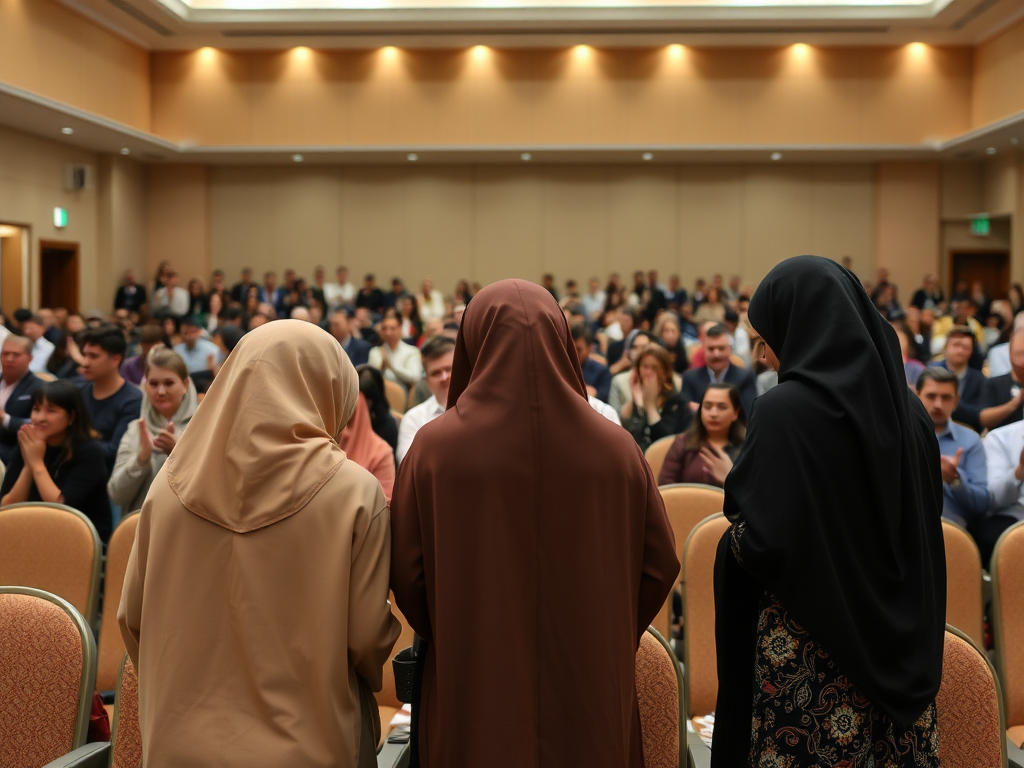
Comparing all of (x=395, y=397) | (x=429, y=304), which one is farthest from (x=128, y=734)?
(x=429, y=304)

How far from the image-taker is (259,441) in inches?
77.2

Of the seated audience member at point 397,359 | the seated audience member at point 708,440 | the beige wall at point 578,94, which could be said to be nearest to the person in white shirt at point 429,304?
the beige wall at point 578,94

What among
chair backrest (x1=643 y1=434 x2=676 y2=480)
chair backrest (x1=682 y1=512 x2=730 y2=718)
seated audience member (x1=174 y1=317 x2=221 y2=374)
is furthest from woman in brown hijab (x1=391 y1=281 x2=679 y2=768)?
seated audience member (x1=174 y1=317 x2=221 y2=374)

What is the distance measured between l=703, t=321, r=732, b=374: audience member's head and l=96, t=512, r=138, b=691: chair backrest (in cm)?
413

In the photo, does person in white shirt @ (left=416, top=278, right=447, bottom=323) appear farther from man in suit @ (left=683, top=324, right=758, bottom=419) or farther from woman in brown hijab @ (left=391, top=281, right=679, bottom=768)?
woman in brown hijab @ (left=391, top=281, right=679, bottom=768)

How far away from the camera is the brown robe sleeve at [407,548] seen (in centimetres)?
207

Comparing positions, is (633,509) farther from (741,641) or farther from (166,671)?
(166,671)

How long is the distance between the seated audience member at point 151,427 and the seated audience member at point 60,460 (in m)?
0.09

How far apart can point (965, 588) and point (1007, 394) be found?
11.3 ft

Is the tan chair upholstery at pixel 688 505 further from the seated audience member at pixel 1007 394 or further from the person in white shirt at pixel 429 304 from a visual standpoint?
the person in white shirt at pixel 429 304

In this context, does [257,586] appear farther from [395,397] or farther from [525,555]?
[395,397]

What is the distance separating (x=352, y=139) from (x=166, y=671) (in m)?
17.6

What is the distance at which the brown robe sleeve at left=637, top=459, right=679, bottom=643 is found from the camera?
2.12m

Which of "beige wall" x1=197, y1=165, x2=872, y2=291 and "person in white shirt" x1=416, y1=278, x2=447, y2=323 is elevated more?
"beige wall" x1=197, y1=165, x2=872, y2=291
